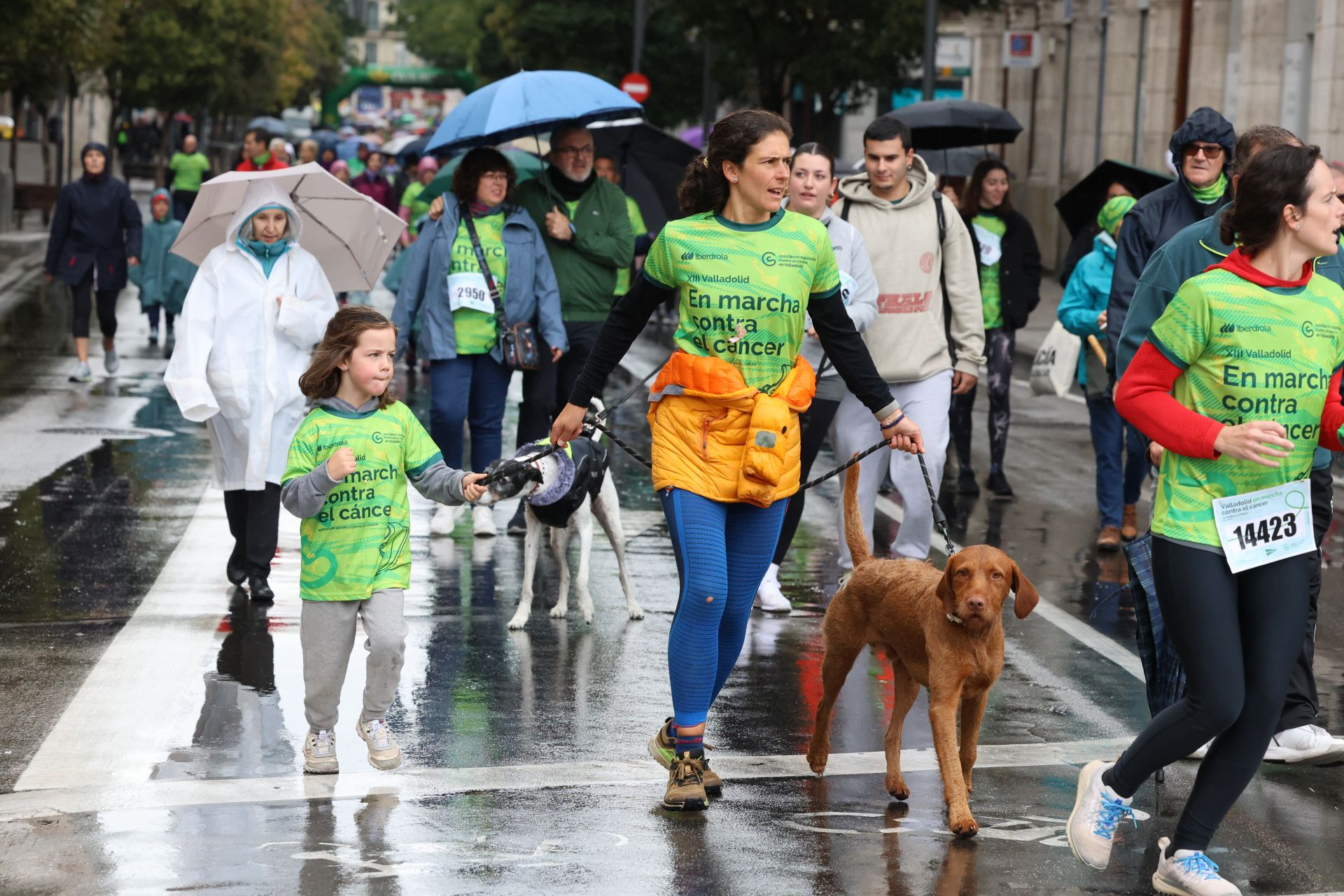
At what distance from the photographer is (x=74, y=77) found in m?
43.6

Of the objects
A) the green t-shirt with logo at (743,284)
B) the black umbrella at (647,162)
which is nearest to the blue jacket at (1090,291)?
the black umbrella at (647,162)

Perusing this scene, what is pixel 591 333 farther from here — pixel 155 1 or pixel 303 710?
pixel 155 1

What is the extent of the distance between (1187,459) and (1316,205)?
0.69m

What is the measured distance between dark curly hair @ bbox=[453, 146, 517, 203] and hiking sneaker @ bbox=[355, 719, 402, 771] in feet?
14.6

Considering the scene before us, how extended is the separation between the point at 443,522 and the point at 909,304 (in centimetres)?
330

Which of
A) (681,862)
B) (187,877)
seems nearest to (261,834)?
(187,877)

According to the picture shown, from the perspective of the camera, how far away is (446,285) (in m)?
9.90

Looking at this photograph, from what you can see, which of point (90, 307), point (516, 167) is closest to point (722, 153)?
point (516, 167)

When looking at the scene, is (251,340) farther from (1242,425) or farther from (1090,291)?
(1090,291)

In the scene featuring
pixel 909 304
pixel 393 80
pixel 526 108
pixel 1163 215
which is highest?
pixel 393 80

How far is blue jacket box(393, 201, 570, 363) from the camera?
9914 mm

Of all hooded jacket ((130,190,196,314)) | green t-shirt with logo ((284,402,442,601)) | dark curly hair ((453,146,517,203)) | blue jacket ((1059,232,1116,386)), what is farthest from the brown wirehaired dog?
hooded jacket ((130,190,196,314))

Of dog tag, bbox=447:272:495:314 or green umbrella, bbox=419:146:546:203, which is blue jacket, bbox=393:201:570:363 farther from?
green umbrella, bbox=419:146:546:203

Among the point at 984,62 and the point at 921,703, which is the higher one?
the point at 984,62
